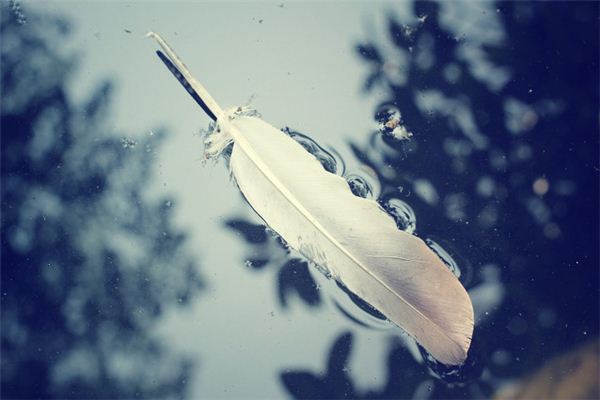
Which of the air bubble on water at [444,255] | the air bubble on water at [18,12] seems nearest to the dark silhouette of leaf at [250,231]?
the air bubble on water at [444,255]

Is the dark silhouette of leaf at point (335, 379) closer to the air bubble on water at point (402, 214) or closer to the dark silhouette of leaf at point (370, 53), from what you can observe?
the air bubble on water at point (402, 214)

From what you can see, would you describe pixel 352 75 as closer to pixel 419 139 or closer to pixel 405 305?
pixel 419 139

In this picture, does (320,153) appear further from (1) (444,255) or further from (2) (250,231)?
(1) (444,255)

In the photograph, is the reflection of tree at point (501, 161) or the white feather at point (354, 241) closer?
the white feather at point (354, 241)

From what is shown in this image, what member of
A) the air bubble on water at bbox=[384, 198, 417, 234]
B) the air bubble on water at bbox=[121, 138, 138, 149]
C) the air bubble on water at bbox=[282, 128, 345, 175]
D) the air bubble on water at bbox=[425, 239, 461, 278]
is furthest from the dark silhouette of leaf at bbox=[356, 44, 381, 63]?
the air bubble on water at bbox=[121, 138, 138, 149]

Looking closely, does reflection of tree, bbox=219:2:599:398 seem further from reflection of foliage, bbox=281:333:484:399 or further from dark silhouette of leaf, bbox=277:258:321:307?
dark silhouette of leaf, bbox=277:258:321:307

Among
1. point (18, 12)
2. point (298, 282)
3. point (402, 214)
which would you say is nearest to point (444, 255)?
point (402, 214)
